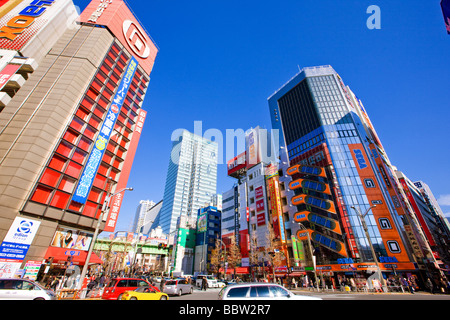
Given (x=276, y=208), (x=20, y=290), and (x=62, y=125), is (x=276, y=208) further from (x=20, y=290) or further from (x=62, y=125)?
(x=20, y=290)

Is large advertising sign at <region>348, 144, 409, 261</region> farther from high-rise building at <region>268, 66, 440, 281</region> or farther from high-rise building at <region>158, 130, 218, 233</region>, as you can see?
high-rise building at <region>158, 130, 218, 233</region>

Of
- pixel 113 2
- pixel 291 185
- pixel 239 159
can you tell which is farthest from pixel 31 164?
pixel 239 159

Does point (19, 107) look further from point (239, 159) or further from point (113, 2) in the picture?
point (239, 159)

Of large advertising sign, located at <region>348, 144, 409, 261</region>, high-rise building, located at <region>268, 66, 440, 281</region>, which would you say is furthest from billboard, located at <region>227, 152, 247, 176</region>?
large advertising sign, located at <region>348, 144, 409, 261</region>

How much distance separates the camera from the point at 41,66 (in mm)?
28750

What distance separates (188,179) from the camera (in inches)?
5246

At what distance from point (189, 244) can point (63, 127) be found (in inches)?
2619

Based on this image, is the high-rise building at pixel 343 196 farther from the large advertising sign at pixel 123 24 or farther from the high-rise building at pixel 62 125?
the large advertising sign at pixel 123 24

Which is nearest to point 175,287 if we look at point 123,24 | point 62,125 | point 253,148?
point 62,125

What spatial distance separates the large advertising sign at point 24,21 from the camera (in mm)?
26823

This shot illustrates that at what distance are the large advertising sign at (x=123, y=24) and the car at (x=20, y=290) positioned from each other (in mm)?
40652

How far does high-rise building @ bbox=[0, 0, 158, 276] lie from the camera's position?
2091 centimetres

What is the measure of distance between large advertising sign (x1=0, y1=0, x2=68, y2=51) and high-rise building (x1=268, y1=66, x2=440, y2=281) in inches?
2087

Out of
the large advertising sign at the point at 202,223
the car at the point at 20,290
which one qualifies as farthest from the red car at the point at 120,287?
the large advertising sign at the point at 202,223
